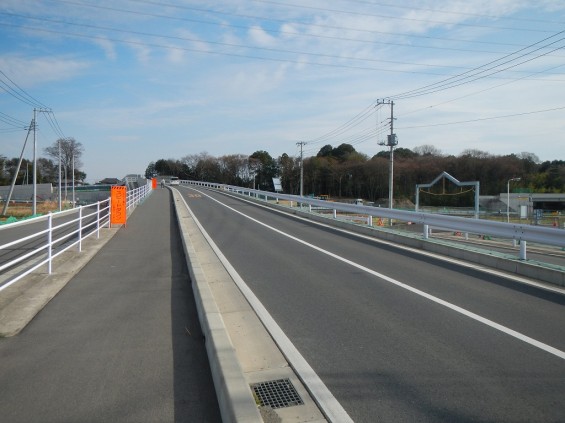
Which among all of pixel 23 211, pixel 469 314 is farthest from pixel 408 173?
pixel 469 314

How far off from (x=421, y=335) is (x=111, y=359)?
12.0 feet

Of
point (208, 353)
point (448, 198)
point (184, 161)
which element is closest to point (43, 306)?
point (208, 353)

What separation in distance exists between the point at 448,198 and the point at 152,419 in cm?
8585

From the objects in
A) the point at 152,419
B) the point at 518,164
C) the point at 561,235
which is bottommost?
the point at 152,419

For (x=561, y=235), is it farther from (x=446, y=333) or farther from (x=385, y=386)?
(x=385, y=386)

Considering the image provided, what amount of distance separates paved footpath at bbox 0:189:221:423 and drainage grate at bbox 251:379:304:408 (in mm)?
424

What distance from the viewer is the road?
378 cm

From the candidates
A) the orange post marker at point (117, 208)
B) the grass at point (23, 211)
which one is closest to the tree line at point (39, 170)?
the grass at point (23, 211)

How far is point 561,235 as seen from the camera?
856 centimetres

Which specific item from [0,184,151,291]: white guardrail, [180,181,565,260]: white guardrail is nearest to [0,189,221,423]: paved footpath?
[0,184,151,291]: white guardrail

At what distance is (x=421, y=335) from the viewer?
5426mm

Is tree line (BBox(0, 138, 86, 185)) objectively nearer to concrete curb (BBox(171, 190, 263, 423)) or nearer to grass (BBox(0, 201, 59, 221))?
grass (BBox(0, 201, 59, 221))

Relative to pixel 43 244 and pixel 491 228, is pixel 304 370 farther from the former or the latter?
pixel 43 244

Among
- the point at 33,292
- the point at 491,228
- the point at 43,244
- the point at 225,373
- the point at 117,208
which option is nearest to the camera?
the point at 225,373
